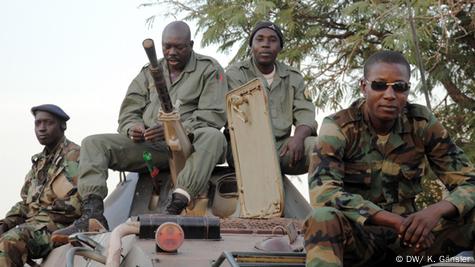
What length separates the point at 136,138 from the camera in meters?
8.27

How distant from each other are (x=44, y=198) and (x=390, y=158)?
3.87 meters

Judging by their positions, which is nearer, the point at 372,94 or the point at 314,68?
the point at 372,94

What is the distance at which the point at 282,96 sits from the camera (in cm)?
880

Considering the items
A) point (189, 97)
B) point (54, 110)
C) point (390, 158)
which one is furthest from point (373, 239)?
point (54, 110)

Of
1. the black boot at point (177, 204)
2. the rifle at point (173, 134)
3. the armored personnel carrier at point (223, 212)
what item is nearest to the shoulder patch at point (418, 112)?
the armored personnel carrier at point (223, 212)

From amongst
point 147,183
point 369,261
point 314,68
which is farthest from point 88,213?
point 314,68

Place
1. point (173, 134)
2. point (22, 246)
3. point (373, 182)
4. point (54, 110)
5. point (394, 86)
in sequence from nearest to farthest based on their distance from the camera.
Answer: point (394, 86) → point (373, 182) → point (22, 246) → point (173, 134) → point (54, 110)

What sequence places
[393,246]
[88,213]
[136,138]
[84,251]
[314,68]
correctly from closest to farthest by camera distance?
[393,246] < [84,251] < [88,213] < [136,138] < [314,68]

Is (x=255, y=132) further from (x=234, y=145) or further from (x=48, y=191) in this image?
(x=48, y=191)

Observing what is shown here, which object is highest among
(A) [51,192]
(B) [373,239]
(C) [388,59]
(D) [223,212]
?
(C) [388,59]

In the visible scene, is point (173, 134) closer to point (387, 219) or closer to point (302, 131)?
point (302, 131)

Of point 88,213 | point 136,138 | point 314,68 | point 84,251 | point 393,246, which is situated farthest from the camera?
point 314,68

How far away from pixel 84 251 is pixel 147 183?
2.42m

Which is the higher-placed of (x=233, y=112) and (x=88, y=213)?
(x=233, y=112)
